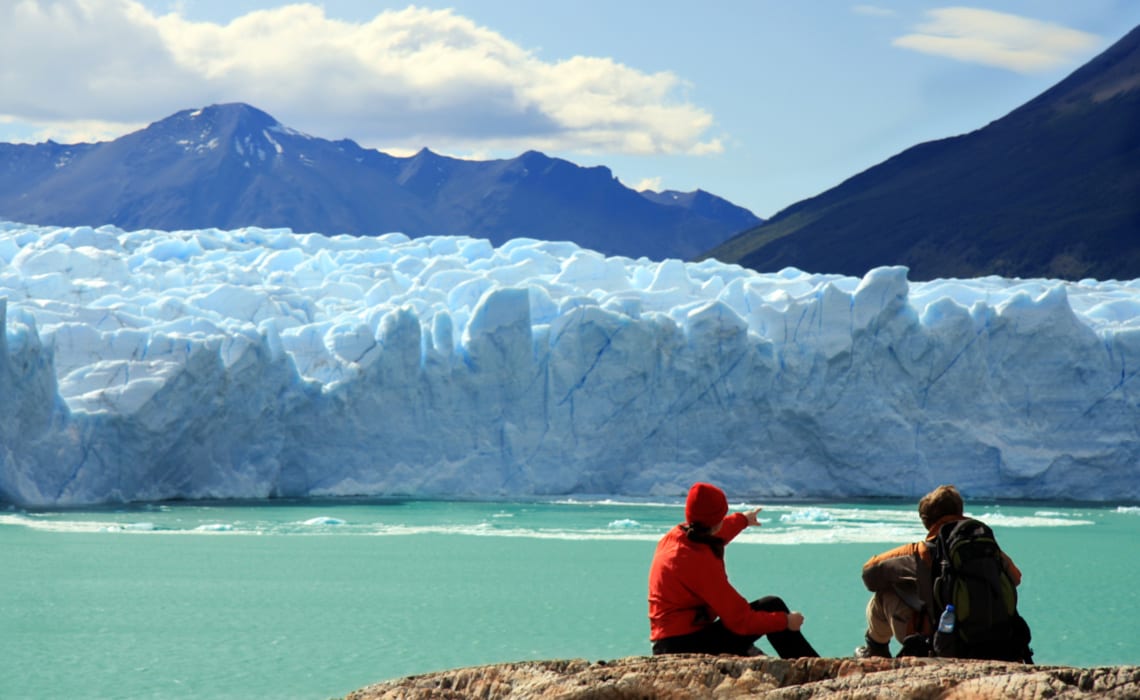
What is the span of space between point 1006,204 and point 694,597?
→ 6964cm

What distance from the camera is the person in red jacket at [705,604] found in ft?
10.7

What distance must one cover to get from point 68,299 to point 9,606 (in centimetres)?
1160

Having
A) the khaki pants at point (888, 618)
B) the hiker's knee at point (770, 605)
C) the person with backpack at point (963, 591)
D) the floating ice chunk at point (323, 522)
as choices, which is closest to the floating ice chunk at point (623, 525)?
the floating ice chunk at point (323, 522)

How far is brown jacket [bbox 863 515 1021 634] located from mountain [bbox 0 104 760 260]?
92622 millimetres

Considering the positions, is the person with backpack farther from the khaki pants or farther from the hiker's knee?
the hiker's knee

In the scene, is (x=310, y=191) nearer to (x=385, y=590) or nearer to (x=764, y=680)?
(x=385, y=590)

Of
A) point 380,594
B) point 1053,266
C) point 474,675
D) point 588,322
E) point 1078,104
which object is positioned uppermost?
point 1078,104

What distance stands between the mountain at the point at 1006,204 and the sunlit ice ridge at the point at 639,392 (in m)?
40.0

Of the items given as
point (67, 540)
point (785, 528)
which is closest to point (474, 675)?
point (67, 540)

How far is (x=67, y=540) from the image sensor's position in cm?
1232

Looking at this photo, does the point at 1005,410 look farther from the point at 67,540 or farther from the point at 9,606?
the point at 9,606

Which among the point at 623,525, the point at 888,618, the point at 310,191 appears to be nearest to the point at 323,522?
the point at 623,525

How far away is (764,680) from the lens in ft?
7.84

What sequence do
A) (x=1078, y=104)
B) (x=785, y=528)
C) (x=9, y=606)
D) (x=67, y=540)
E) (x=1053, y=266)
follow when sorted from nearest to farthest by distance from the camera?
(x=9, y=606) → (x=67, y=540) → (x=785, y=528) → (x=1053, y=266) → (x=1078, y=104)
